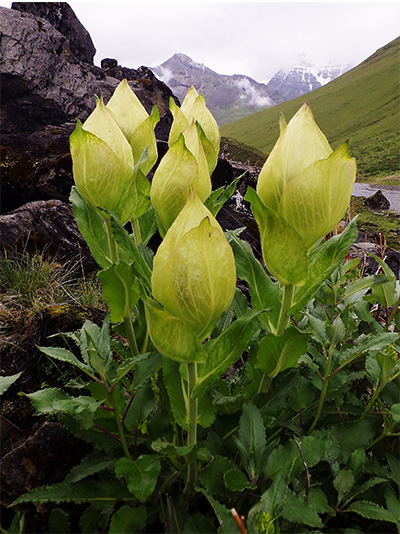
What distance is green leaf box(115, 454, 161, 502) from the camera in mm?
973

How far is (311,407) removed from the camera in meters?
1.36

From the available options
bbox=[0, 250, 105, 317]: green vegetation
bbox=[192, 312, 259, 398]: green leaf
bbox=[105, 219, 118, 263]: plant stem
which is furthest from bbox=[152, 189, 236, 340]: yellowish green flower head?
bbox=[0, 250, 105, 317]: green vegetation

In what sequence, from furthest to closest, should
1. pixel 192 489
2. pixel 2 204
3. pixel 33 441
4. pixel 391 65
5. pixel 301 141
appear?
pixel 391 65 < pixel 2 204 < pixel 33 441 < pixel 192 489 < pixel 301 141

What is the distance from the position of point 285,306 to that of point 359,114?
99.0 metres

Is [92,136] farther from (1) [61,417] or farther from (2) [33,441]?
(2) [33,441]

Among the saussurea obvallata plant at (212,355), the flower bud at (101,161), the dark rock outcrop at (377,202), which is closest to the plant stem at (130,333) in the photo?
the saussurea obvallata plant at (212,355)

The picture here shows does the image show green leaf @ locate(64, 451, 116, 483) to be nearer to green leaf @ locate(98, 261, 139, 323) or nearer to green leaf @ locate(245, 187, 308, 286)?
green leaf @ locate(98, 261, 139, 323)

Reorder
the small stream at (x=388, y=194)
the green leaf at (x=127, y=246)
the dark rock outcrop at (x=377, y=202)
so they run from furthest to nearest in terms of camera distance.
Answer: the small stream at (x=388, y=194), the dark rock outcrop at (x=377, y=202), the green leaf at (x=127, y=246)

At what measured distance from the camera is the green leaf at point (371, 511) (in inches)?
40.9

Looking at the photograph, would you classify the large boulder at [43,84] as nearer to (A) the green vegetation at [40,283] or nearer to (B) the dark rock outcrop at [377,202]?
(A) the green vegetation at [40,283]

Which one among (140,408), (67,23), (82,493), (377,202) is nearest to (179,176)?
(140,408)

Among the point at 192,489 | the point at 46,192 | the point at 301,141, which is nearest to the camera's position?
the point at 301,141

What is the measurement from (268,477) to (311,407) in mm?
362

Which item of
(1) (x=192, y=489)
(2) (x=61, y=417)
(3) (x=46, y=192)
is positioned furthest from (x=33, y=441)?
(3) (x=46, y=192)
